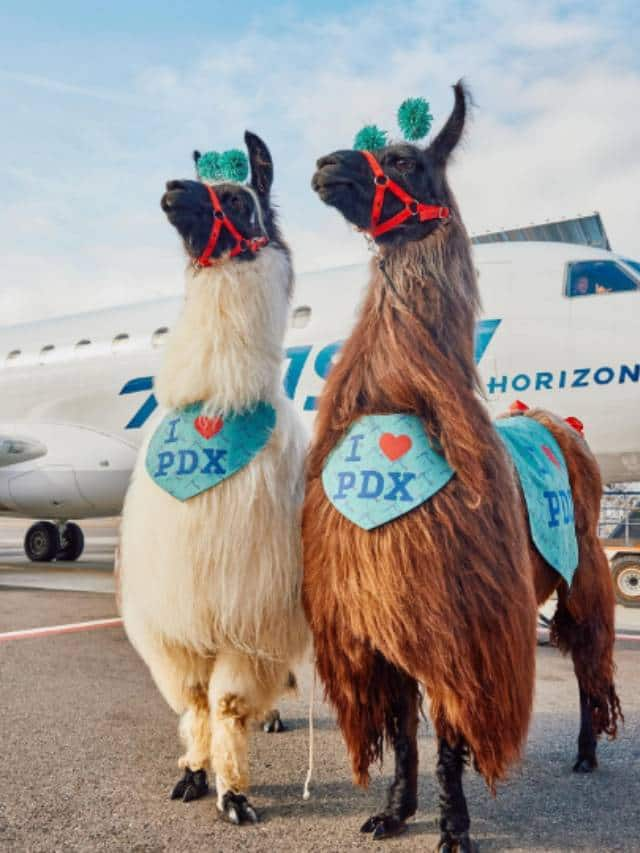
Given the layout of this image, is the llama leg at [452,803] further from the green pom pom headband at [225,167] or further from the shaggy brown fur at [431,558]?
the green pom pom headband at [225,167]

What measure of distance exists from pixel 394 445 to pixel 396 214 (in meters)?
A: 0.80

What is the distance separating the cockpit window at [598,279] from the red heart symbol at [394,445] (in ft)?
21.0

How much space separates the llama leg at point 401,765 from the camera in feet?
8.48

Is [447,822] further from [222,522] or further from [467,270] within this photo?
[467,270]

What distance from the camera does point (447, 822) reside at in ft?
7.78

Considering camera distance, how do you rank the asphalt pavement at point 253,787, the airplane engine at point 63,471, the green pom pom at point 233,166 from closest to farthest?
1. the asphalt pavement at point 253,787
2. the green pom pom at point 233,166
3. the airplane engine at point 63,471

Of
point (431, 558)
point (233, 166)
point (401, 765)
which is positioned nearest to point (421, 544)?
point (431, 558)

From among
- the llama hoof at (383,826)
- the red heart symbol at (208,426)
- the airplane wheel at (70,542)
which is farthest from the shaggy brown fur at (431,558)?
the airplane wheel at (70,542)

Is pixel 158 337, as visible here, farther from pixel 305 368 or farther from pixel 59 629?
pixel 59 629

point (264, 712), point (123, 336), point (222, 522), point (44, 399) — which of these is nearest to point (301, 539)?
point (222, 522)

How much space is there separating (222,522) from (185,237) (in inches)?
44.1

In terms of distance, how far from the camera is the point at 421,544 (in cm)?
232

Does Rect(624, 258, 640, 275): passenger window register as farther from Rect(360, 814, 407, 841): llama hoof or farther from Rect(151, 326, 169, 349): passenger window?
Rect(360, 814, 407, 841): llama hoof

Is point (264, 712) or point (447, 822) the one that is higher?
point (264, 712)
